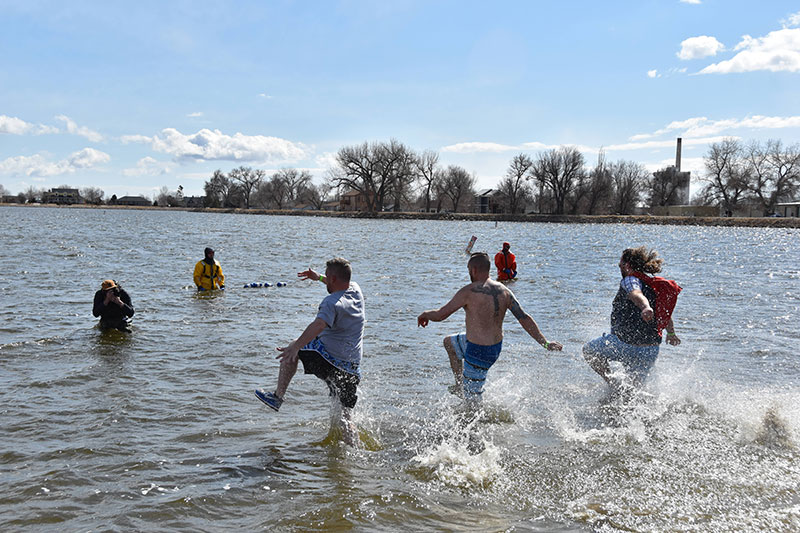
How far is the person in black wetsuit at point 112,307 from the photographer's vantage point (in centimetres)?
1112

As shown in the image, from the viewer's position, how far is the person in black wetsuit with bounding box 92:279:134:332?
11.1 metres

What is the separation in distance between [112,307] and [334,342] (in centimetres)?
690

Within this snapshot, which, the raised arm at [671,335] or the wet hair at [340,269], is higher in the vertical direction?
the wet hair at [340,269]

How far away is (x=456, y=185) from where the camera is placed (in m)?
134

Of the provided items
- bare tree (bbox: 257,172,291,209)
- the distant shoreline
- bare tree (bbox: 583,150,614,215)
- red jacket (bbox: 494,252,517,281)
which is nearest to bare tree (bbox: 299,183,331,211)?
bare tree (bbox: 257,172,291,209)

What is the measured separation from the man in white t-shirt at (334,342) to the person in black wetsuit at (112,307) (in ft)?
20.8

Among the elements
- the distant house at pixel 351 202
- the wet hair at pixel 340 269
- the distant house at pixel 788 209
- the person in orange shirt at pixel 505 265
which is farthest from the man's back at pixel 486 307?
the distant house at pixel 351 202

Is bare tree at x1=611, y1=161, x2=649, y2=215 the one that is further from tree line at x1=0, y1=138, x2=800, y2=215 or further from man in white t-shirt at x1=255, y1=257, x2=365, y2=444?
man in white t-shirt at x1=255, y1=257, x2=365, y2=444

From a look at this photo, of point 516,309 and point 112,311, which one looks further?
point 112,311

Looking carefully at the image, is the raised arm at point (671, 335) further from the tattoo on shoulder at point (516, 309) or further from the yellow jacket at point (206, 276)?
the yellow jacket at point (206, 276)

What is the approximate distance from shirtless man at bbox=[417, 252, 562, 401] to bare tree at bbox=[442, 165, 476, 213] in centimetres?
12671

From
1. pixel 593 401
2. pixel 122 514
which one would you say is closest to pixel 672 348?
pixel 593 401

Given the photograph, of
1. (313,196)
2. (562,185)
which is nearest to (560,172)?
(562,185)

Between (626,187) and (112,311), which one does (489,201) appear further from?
(112,311)
